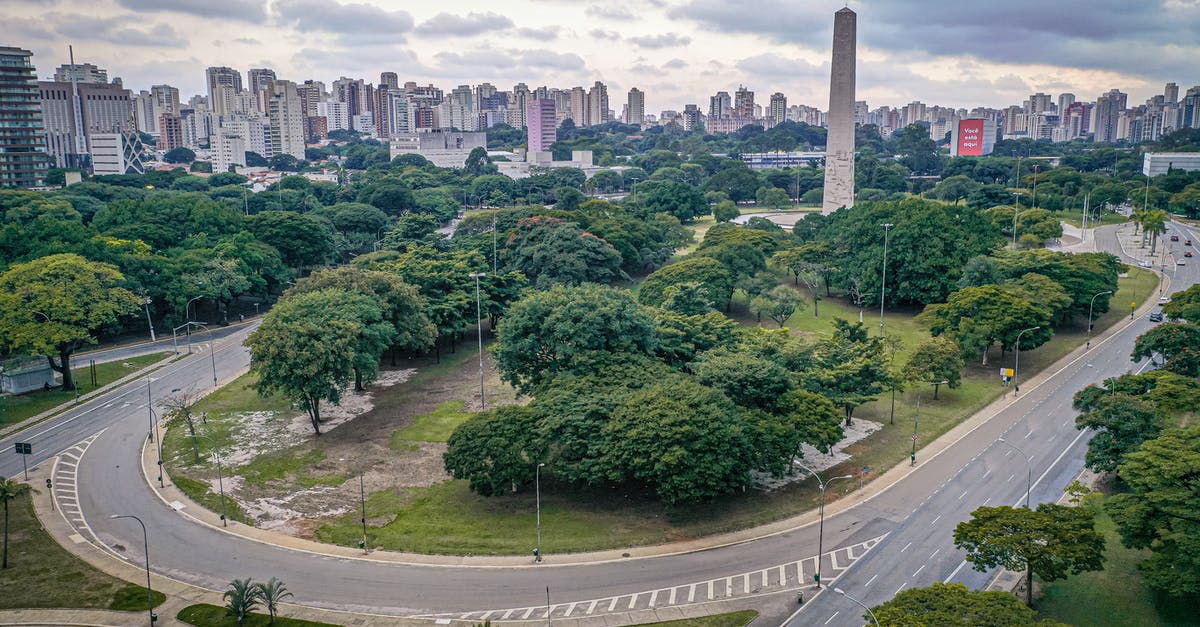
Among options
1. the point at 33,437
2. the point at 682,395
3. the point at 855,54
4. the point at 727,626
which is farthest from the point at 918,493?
the point at 855,54

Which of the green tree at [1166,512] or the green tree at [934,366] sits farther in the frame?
the green tree at [934,366]

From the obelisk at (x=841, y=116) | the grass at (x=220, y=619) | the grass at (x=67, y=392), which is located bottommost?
the grass at (x=220, y=619)

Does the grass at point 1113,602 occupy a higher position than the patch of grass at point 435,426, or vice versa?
the patch of grass at point 435,426

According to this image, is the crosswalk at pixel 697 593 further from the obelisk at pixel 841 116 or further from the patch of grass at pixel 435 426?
the obelisk at pixel 841 116

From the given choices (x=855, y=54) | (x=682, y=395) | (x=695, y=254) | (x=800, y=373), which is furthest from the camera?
(x=855, y=54)

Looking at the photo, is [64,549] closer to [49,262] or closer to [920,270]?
[49,262]

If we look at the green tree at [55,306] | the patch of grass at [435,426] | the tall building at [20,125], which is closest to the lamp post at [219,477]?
the patch of grass at [435,426]
